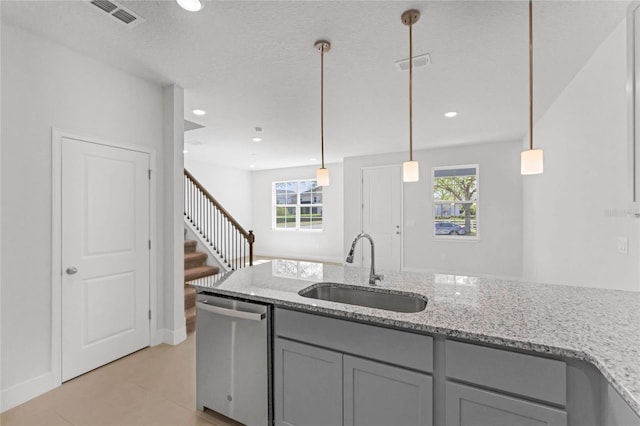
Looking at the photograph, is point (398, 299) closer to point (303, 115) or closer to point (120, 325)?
point (120, 325)

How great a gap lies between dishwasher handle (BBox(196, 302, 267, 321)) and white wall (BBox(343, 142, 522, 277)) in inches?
214

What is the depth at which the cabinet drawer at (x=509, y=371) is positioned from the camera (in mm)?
1127

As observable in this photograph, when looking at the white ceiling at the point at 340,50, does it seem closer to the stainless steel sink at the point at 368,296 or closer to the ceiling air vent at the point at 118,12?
the ceiling air vent at the point at 118,12

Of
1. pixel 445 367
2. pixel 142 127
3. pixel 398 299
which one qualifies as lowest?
pixel 445 367

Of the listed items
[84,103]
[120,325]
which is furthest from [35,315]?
[84,103]

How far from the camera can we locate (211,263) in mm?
5109

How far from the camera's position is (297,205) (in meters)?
9.01

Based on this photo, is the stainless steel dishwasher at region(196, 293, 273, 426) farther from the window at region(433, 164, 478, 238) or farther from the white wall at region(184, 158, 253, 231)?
the white wall at region(184, 158, 253, 231)

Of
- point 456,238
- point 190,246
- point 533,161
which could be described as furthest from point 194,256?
point 456,238

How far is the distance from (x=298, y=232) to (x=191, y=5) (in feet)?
23.6

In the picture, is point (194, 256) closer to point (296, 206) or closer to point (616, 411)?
point (296, 206)

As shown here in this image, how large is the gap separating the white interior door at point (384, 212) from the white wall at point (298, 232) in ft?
3.88

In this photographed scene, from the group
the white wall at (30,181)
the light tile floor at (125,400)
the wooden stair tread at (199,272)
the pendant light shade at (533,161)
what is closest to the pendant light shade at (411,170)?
the pendant light shade at (533,161)

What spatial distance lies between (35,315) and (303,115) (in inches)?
137
